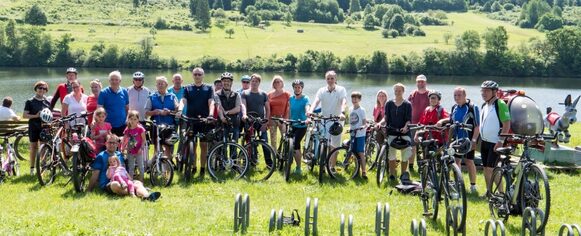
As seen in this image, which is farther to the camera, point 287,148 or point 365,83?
point 365,83

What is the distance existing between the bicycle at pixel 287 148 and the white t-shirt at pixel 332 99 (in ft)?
2.52

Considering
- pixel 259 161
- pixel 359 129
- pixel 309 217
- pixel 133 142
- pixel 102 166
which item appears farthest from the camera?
pixel 259 161

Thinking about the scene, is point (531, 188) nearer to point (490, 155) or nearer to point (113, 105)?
point (490, 155)

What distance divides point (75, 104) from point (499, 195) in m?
8.02

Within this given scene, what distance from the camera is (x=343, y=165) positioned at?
12016 millimetres

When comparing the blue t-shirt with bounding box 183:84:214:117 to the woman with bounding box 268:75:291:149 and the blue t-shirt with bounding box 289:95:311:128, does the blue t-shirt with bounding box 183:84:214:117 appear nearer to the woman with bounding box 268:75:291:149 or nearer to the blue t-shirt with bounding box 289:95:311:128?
the woman with bounding box 268:75:291:149

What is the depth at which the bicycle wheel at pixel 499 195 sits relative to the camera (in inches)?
335

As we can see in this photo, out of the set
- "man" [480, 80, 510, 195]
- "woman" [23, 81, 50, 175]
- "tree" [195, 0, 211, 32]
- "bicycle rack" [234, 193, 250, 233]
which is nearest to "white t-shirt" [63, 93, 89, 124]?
"woman" [23, 81, 50, 175]

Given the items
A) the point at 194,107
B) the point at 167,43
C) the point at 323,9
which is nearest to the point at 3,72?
the point at 167,43

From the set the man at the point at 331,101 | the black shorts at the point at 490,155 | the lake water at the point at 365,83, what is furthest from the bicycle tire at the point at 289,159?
the lake water at the point at 365,83

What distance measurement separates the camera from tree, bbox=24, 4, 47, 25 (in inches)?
5202

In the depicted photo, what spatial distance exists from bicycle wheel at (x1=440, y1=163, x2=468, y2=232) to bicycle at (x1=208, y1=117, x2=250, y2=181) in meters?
4.29

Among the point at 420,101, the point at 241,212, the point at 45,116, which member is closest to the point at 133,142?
the point at 45,116

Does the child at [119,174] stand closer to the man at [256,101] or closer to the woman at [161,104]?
the woman at [161,104]
